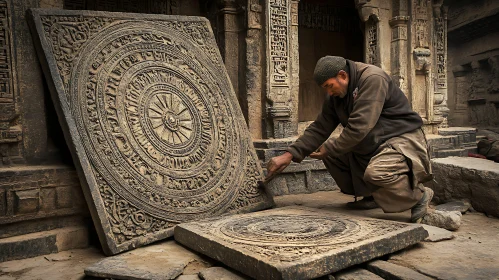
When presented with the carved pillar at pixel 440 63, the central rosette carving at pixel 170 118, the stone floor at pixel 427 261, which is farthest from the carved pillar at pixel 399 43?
the central rosette carving at pixel 170 118

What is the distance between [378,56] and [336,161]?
2.88m

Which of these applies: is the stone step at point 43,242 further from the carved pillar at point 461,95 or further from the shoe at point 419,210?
the carved pillar at point 461,95

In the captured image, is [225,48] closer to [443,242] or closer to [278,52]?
[278,52]

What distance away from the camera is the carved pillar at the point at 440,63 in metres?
6.45

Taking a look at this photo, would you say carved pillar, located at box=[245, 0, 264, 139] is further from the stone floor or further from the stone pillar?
the stone pillar

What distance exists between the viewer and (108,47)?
3.52 metres

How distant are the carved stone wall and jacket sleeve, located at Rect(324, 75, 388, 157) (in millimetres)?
8667

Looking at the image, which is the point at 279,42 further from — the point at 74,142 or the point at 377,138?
the point at 74,142

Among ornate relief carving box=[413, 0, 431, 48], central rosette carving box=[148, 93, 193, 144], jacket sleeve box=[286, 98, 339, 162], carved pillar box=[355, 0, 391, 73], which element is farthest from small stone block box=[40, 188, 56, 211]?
ornate relief carving box=[413, 0, 431, 48]

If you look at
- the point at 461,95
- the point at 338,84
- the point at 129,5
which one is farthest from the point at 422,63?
the point at 461,95

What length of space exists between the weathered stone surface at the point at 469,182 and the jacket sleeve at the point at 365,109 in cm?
121

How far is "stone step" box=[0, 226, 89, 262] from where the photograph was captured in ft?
9.69

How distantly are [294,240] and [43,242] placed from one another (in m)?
1.76

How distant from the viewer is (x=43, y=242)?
308cm
